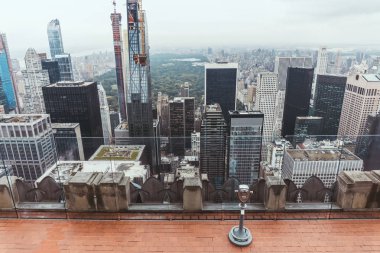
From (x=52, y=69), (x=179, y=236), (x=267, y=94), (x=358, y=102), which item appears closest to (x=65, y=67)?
(x=52, y=69)

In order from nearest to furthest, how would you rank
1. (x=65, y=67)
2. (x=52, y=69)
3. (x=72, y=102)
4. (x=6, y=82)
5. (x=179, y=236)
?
(x=179, y=236)
(x=72, y=102)
(x=6, y=82)
(x=52, y=69)
(x=65, y=67)

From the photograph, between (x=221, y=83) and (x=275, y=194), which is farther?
(x=221, y=83)

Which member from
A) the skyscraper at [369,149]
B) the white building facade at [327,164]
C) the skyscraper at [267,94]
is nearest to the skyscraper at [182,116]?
the skyscraper at [267,94]

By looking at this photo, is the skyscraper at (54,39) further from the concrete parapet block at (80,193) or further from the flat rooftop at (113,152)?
the concrete parapet block at (80,193)

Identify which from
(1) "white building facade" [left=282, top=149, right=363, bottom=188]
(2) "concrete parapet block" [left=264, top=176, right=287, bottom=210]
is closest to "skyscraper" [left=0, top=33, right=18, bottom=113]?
(1) "white building facade" [left=282, top=149, right=363, bottom=188]

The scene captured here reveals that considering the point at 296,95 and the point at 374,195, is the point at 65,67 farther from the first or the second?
the point at 374,195

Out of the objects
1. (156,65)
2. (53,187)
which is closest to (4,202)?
(53,187)

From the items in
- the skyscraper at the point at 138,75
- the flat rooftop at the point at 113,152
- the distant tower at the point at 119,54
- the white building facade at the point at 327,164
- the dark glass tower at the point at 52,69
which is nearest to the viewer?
the white building facade at the point at 327,164

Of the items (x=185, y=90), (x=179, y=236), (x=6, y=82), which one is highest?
(x=179, y=236)
